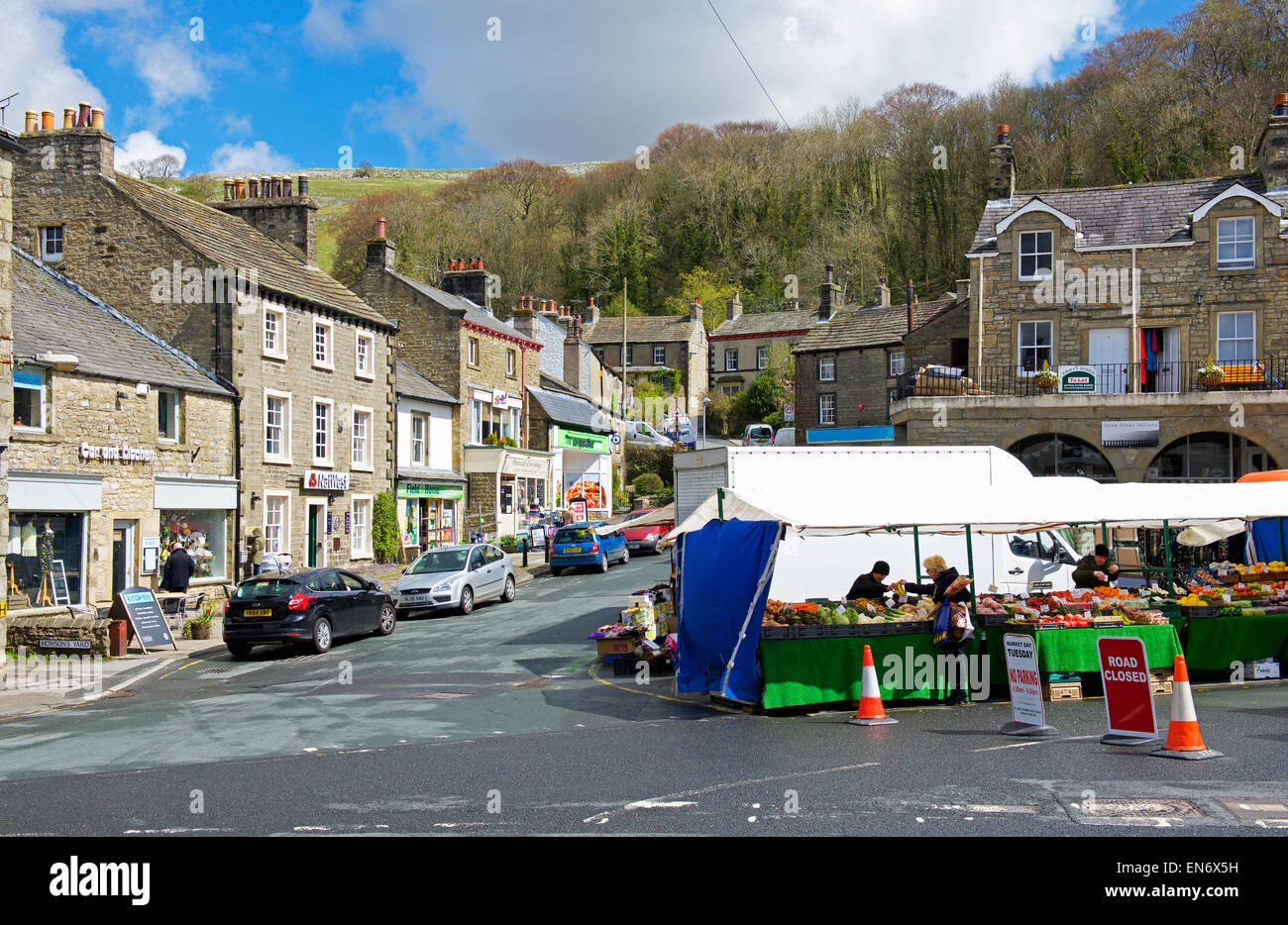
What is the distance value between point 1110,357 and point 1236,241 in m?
4.64

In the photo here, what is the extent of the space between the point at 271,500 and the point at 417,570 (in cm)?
712

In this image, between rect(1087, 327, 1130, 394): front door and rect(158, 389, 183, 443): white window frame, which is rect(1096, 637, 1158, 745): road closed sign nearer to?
rect(158, 389, 183, 443): white window frame

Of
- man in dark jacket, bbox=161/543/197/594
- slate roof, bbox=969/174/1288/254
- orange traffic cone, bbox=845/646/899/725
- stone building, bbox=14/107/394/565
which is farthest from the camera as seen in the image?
slate roof, bbox=969/174/1288/254

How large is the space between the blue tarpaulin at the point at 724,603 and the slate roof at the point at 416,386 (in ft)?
84.7

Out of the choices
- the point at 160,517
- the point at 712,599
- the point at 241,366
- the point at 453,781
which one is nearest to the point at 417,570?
the point at 160,517

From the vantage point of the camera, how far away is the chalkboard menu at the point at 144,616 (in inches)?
770

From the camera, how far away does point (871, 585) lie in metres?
14.3

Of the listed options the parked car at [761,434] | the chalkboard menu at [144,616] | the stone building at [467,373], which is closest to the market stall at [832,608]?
the chalkboard menu at [144,616]

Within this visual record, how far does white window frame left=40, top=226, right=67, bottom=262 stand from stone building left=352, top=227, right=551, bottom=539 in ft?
47.8

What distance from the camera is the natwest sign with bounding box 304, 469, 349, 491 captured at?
103 feet

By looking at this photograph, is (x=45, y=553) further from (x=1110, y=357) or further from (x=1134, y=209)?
(x=1134, y=209)

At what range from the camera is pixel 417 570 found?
83.9 feet

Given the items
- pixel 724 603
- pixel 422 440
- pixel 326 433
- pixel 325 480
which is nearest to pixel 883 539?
pixel 724 603

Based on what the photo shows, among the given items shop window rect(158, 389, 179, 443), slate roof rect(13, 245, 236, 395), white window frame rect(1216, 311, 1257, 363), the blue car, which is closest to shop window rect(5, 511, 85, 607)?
slate roof rect(13, 245, 236, 395)
